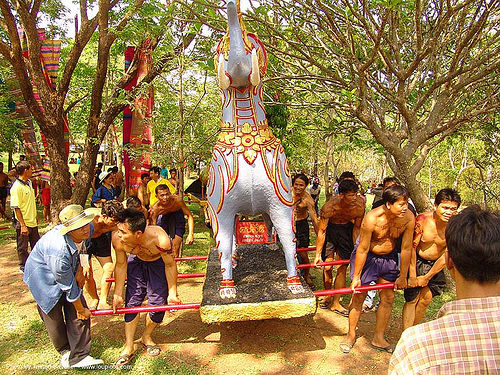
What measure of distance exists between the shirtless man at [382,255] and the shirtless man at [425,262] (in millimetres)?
161

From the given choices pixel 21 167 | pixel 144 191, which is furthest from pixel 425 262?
pixel 144 191

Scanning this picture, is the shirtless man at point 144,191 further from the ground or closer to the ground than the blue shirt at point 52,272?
further from the ground

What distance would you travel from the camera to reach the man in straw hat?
9.59ft

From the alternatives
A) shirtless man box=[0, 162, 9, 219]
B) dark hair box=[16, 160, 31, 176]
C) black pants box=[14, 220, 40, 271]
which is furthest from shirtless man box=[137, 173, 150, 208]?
shirtless man box=[0, 162, 9, 219]

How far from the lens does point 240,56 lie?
311 cm

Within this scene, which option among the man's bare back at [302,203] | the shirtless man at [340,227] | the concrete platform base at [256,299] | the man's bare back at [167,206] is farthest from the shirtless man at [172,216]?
the shirtless man at [340,227]

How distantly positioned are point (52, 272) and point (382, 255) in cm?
291

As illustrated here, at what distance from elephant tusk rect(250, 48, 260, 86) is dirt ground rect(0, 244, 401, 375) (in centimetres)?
252

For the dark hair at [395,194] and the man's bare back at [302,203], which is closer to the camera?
the dark hair at [395,194]

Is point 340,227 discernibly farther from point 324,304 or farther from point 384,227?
point 384,227

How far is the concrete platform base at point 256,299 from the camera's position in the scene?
3.15 metres

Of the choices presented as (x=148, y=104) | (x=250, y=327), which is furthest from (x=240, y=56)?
(x=148, y=104)

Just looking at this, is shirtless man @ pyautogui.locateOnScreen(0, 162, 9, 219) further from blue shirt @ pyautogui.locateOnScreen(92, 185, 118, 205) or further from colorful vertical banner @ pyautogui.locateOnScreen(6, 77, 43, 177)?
blue shirt @ pyautogui.locateOnScreen(92, 185, 118, 205)

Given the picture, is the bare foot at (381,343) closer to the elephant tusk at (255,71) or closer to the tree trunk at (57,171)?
the elephant tusk at (255,71)
